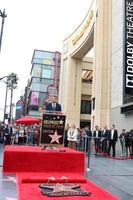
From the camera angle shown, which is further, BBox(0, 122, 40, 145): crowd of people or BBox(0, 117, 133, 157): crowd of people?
BBox(0, 122, 40, 145): crowd of people

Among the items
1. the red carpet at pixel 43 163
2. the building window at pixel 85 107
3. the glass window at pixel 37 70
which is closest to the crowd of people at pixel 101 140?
the red carpet at pixel 43 163

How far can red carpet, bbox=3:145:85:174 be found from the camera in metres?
8.36

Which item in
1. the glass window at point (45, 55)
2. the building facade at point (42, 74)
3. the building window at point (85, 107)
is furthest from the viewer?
the glass window at point (45, 55)

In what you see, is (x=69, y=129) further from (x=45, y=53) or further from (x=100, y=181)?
(x=45, y=53)

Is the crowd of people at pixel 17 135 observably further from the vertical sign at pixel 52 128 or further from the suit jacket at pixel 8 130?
the vertical sign at pixel 52 128

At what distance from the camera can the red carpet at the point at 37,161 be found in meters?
8.36

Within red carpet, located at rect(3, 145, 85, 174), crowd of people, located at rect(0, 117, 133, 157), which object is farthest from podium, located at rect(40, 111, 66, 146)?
crowd of people, located at rect(0, 117, 133, 157)

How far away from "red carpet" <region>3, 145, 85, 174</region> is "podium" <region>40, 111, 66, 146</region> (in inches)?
20.4

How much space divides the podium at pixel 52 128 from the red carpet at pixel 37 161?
52 cm

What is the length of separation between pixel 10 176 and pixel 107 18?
22.2m

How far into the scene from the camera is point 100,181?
8414 mm

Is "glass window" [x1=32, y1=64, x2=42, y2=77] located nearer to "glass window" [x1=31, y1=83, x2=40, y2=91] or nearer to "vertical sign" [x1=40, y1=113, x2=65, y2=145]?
"glass window" [x1=31, y1=83, x2=40, y2=91]

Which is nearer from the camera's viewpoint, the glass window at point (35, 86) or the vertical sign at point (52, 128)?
the vertical sign at point (52, 128)

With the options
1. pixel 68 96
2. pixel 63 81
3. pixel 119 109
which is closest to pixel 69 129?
pixel 119 109
